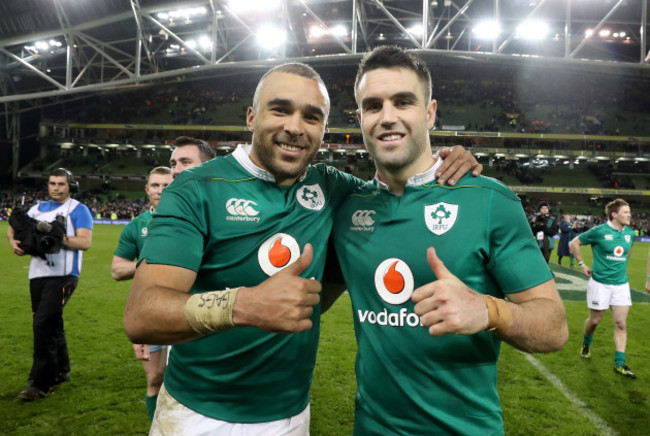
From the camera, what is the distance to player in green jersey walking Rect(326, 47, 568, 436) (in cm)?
170

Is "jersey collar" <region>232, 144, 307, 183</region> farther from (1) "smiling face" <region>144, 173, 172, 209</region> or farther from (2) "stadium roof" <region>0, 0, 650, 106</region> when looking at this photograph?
(2) "stadium roof" <region>0, 0, 650, 106</region>

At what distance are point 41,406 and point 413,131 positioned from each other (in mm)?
4505

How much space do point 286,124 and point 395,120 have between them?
0.49 m

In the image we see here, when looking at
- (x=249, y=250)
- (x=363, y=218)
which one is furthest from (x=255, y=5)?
(x=249, y=250)

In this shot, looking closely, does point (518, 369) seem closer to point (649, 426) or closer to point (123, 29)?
point (649, 426)

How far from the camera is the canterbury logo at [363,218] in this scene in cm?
199

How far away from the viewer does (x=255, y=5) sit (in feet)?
58.5

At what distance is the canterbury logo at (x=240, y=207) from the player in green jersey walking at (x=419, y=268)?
45 centimetres

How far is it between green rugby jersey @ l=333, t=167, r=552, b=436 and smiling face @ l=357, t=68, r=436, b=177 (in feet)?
0.40

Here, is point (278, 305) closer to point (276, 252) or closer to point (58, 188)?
point (276, 252)

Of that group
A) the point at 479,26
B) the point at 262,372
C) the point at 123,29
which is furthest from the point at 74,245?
the point at 479,26

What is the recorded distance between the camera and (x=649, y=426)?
4082mm

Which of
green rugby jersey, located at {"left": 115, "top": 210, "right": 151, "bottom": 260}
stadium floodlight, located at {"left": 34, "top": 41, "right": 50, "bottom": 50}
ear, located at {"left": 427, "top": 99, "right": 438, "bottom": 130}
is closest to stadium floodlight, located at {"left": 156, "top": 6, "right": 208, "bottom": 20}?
stadium floodlight, located at {"left": 34, "top": 41, "right": 50, "bottom": 50}

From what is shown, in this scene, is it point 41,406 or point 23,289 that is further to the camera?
point 23,289
